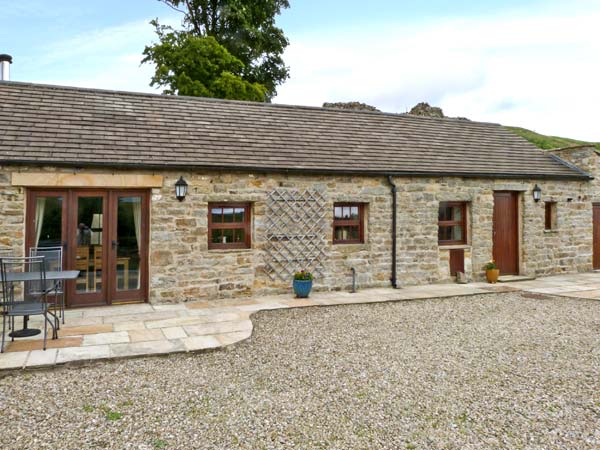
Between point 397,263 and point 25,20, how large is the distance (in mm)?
10471

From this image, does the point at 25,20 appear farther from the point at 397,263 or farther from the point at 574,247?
the point at 574,247

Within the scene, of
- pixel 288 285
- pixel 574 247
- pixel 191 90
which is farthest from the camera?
pixel 191 90

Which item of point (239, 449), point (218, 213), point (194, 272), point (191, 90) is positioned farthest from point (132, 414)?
point (191, 90)

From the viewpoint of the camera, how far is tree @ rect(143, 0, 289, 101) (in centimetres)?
2167

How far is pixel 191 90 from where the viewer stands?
1941 cm

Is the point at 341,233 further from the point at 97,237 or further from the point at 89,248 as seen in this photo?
the point at 89,248

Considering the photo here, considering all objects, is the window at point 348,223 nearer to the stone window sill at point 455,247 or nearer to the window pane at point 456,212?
the stone window sill at point 455,247

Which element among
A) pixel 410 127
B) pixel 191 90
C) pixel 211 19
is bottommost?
pixel 410 127

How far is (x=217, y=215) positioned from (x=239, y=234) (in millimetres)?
627

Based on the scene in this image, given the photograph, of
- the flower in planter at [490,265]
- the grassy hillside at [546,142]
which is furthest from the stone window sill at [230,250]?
the grassy hillside at [546,142]

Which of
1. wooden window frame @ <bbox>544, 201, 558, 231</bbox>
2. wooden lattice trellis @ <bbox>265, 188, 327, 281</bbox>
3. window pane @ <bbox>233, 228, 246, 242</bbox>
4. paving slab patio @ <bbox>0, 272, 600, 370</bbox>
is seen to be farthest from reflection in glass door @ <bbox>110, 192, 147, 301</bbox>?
wooden window frame @ <bbox>544, 201, 558, 231</bbox>

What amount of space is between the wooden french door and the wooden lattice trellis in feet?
8.38

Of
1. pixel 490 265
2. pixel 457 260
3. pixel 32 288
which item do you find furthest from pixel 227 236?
pixel 490 265

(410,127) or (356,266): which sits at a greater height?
(410,127)
